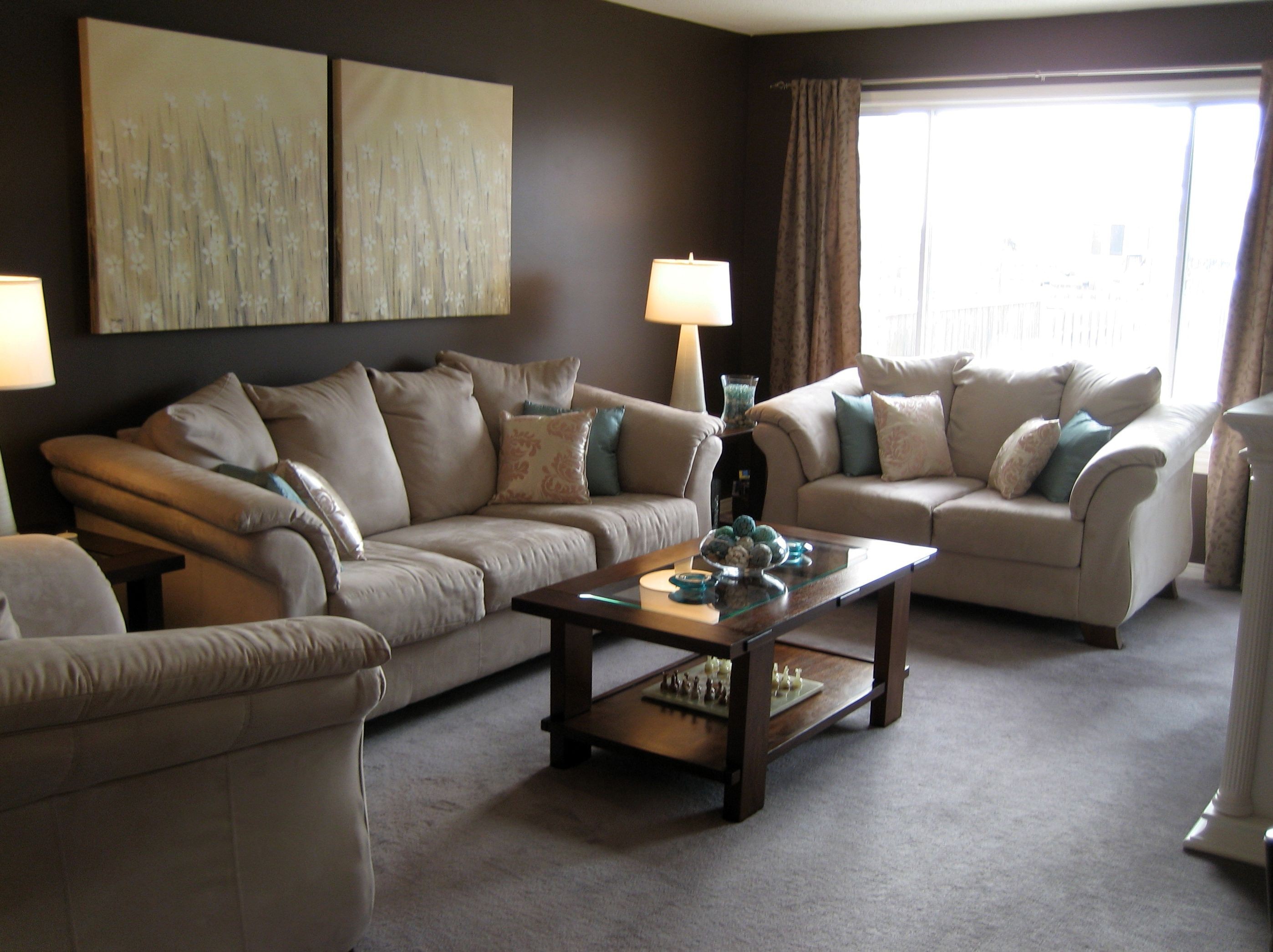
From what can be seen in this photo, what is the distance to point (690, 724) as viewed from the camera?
326 cm

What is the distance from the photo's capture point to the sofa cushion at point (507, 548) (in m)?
3.76

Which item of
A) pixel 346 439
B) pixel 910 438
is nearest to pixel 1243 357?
pixel 910 438

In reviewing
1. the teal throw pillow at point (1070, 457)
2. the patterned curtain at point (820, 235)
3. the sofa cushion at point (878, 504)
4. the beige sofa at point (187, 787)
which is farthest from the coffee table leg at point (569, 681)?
the patterned curtain at point (820, 235)

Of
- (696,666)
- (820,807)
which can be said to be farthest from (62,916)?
(696,666)

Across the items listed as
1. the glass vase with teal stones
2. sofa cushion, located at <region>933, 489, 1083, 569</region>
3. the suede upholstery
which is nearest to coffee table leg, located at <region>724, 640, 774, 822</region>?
the suede upholstery

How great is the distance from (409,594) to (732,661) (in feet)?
3.36

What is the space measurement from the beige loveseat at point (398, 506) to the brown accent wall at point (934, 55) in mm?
2026

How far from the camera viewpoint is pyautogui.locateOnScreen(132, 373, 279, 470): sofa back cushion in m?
3.48

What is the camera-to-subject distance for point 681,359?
5578 mm

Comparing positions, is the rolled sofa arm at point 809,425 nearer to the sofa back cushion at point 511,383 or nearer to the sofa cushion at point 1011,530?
the sofa cushion at point 1011,530

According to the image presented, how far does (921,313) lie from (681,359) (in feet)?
4.99

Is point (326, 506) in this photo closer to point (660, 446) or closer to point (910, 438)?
point (660, 446)

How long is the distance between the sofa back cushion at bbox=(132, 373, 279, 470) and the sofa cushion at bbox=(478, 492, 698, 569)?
0.94 m

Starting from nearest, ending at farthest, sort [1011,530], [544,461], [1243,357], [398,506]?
[398,506] < [544,461] < [1011,530] < [1243,357]
